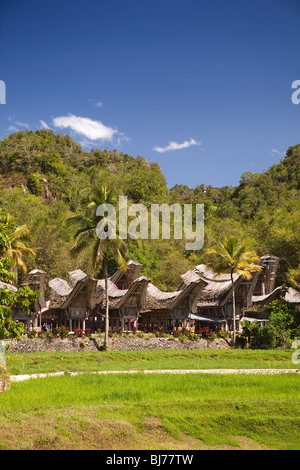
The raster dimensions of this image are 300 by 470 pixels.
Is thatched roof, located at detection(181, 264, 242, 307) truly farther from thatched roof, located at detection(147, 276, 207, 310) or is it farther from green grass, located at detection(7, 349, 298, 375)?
green grass, located at detection(7, 349, 298, 375)

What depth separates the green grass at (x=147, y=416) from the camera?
29.3ft

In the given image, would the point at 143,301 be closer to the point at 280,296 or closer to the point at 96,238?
the point at 96,238

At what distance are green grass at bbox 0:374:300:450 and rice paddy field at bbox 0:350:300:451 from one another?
Result: 18 millimetres

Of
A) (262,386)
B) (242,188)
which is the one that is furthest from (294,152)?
(262,386)

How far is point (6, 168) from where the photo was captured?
58.4m

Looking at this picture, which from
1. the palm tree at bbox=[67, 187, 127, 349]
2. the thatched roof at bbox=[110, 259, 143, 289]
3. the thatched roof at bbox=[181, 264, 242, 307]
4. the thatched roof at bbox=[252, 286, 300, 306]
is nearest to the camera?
the palm tree at bbox=[67, 187, 127, 349]

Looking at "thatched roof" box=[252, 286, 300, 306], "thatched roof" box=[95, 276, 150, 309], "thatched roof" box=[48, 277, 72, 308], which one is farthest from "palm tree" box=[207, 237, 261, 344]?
"thatched roof" box=[48, 277, 72, 308]

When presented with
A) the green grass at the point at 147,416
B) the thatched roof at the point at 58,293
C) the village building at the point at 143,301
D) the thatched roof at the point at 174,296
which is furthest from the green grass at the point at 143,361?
the thatched roof at the point at 58,293

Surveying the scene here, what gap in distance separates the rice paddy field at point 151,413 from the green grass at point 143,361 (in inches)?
124

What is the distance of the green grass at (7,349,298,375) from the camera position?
1795 cm

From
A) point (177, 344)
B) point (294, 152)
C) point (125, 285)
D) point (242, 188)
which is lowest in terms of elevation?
point (177, 344)

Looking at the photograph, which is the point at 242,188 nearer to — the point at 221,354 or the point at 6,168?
the point at 6,168

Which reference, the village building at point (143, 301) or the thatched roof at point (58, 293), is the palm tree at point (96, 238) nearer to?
the village building at point (143, 301)

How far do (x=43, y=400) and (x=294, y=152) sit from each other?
6097 centimetres
